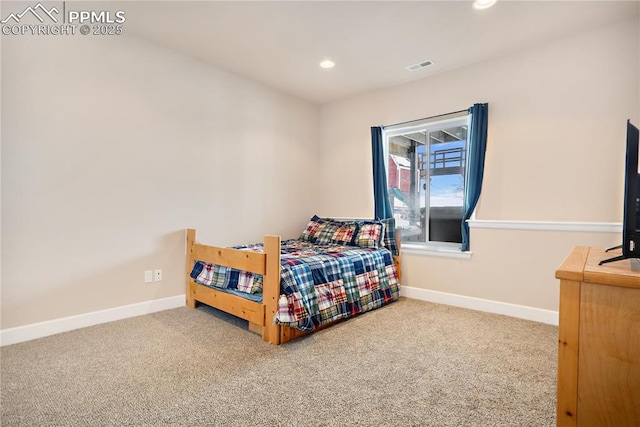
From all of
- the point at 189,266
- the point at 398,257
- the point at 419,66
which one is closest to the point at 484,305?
the point at 398,257

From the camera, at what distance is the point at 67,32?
2.37m

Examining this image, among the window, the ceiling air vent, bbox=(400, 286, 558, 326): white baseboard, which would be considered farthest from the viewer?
the window

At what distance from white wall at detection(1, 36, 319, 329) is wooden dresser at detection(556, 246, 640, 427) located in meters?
2.92

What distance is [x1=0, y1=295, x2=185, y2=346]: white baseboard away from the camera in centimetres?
217

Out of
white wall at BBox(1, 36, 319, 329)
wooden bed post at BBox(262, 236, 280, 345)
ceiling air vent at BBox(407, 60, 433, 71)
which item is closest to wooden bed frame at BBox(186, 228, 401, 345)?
wooden bed post at BBox(262, 236, 280, 345)

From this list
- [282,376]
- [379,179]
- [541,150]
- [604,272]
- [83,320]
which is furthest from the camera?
[379,179]

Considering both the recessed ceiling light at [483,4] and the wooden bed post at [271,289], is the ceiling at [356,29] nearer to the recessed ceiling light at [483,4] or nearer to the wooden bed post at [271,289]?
the recessed ceiling light at [483,4]

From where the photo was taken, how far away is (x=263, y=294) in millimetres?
2289

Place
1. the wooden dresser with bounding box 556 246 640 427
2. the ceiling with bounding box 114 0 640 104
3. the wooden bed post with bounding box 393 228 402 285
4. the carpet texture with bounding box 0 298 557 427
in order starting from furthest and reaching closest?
1. the wooden bed post with bounding box 393 228 402 285
2. the ceiling with bounding box 114 0 640 104
3. the carpet texture with bounding box 0 298 557 427
4. the wooden dresser with bounding box 556 246 640 427

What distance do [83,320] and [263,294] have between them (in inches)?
57.9

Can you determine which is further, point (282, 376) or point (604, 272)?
point (282, 376)

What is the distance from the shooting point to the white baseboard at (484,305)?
2.67m

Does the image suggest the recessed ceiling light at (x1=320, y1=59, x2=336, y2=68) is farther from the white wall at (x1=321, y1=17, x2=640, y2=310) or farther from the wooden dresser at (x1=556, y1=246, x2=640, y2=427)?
the wooden dresser at (x1=556, y1=246, x2=640, y2=427)

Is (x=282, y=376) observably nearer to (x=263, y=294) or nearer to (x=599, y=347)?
(x=263, y=294)
